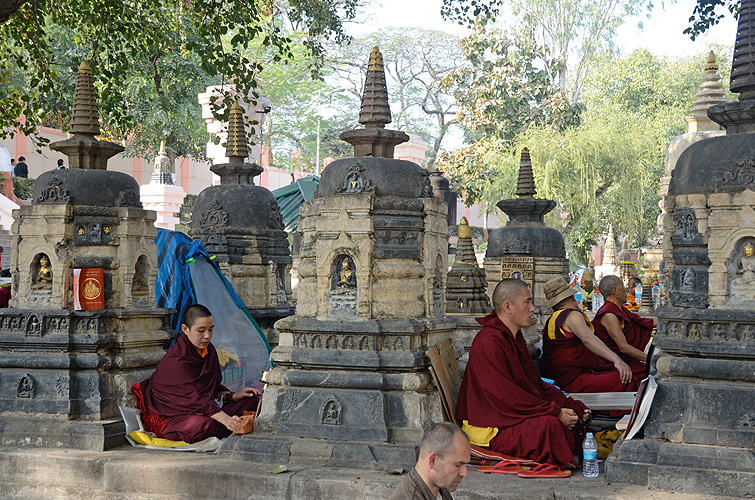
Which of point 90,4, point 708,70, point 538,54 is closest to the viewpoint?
point 90,4

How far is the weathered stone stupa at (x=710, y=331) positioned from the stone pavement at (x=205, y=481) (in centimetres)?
20

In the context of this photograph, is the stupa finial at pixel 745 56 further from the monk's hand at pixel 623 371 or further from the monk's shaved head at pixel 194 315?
the monk's shaved head at pixel 194 315

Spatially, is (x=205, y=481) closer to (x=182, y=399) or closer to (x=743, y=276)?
(x=182, y=399)

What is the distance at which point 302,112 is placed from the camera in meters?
40.8

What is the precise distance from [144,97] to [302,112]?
18392mm

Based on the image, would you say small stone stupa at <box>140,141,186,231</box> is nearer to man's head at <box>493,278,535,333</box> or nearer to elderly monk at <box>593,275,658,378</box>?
elderly monk at <box>593,275,658,378</box>

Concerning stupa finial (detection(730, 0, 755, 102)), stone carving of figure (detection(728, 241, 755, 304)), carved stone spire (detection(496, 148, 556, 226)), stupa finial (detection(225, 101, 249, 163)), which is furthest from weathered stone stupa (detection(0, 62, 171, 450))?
carved stone spire (detection(496, 148, 556, 226))

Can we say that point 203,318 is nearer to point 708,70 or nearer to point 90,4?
point 90,4

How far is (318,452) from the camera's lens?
563cm

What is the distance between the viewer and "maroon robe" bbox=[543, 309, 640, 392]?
23.0 ft

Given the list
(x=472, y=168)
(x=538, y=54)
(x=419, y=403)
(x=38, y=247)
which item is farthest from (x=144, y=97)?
(x=419, y=403)

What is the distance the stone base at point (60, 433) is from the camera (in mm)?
6188

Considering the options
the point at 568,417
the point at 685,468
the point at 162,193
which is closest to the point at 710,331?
the point at 685,468

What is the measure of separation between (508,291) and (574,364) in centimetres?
151
